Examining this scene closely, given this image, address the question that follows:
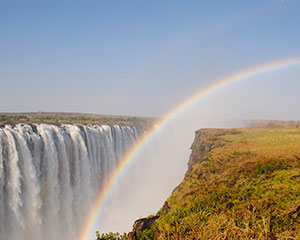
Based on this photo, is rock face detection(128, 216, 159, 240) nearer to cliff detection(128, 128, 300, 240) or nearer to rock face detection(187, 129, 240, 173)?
cliff detection(128, 128, 300, 240)

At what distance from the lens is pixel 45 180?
21.0 metres

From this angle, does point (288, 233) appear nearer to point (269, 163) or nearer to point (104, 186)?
point (269, 163)

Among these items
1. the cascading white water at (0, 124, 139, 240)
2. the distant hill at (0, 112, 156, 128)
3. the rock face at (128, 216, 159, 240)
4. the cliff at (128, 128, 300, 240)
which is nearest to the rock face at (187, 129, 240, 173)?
the cliff at (128, 128, 300, 240)

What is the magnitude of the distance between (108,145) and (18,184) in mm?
18278

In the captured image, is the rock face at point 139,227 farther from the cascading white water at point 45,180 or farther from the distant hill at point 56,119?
the distant hill at point 56,119

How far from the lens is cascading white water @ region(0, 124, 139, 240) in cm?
1758

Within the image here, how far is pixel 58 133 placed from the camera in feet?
77.8

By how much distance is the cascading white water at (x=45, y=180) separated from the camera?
57.7 feet

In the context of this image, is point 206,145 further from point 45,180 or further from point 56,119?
point 56,119

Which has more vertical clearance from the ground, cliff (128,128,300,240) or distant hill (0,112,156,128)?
distant hill (0,112,156,128)

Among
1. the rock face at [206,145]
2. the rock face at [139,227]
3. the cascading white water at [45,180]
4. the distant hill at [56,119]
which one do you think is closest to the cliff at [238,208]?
the rock face at [139,227]

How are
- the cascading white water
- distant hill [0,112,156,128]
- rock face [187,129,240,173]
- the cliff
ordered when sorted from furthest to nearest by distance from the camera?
distant hill [0,112,156,128]
rock face [187,129,240,173]
the cascading white water
the cliff

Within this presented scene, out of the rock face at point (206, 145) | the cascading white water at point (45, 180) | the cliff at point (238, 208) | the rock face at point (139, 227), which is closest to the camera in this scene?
the cliff at point (238, 208)

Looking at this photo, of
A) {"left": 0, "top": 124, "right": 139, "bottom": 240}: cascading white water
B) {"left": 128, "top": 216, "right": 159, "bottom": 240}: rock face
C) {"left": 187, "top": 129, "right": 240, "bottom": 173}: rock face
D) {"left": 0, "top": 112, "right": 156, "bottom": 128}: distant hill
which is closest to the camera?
{"left": 128, "top": 216, "right": 159, "bottom": 240}: rock face
